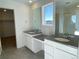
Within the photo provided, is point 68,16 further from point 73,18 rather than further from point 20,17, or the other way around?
point 20,17

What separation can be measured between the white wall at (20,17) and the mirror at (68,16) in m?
2.07

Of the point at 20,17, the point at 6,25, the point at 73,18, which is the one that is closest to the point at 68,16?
the point at 73,18

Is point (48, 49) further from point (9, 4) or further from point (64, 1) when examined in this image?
point (9, 4)

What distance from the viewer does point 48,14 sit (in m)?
3.07

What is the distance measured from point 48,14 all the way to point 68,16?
102cm

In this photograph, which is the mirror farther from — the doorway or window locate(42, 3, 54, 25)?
the doorway

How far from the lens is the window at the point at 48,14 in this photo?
2.85m

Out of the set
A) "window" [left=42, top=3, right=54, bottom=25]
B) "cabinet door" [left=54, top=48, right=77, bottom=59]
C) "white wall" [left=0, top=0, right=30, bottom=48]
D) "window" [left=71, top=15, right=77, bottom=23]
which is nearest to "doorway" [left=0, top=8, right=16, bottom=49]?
"white wall" [left=0, top=0, right=30, bottom=48]

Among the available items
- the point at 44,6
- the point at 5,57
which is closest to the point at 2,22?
the point at 5,57

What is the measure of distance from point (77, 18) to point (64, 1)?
704 millimetres

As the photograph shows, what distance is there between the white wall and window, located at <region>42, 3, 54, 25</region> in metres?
1.23

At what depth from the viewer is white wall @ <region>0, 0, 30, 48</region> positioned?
3.68 m

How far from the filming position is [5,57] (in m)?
2.94

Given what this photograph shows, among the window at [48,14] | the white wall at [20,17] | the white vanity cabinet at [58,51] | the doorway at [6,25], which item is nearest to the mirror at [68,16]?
the window at [48,14]
